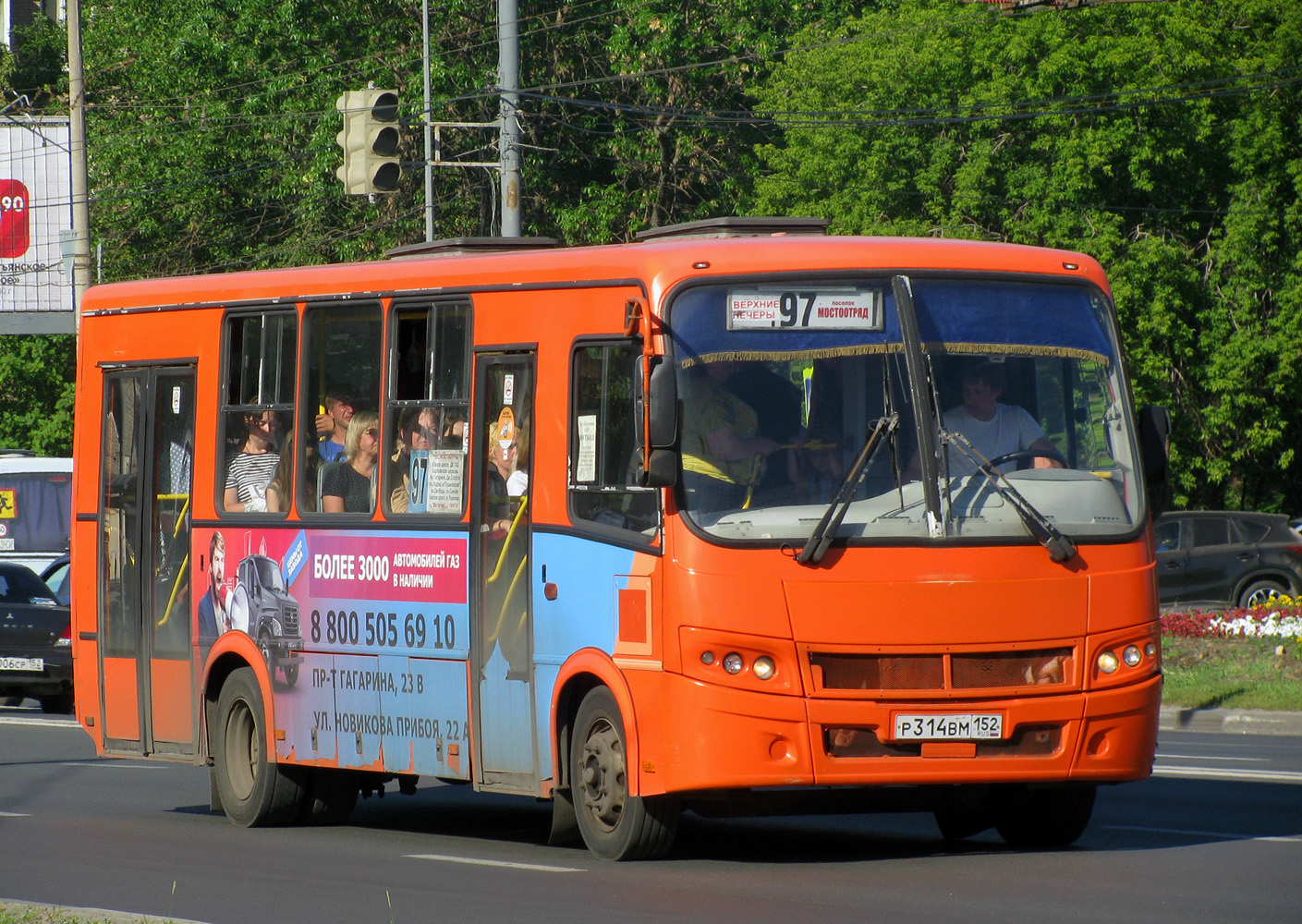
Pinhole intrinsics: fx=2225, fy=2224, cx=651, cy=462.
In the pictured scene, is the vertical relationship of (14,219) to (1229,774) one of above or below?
above

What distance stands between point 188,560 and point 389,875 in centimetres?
363

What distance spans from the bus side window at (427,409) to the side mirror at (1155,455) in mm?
3240

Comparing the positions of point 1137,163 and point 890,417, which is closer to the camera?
point 890,417

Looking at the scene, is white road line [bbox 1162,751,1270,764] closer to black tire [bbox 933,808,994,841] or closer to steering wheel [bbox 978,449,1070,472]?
black tire [bbox 933,808,994,841]

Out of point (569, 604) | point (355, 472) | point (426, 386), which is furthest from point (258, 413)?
point (569, 604)

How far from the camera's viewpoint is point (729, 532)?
9250 mm

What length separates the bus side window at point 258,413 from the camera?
12.2 m

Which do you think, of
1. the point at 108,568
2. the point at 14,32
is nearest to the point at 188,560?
the point at 108,568

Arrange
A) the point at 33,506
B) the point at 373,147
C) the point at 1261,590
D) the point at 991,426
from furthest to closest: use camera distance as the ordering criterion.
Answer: the point at 33,506, the point at 1261,590, the point at 373,147, the point at 991,426

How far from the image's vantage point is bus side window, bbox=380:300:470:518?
10961 millimetres

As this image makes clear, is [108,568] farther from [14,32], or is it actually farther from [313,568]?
[14,32]

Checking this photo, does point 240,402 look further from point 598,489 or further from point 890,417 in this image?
point 890,417

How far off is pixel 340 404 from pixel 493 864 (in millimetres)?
2881

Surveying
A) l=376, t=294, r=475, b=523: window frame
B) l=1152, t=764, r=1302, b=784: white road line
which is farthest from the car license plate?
l=1152, t=764, r=1302, b=784: white road line
